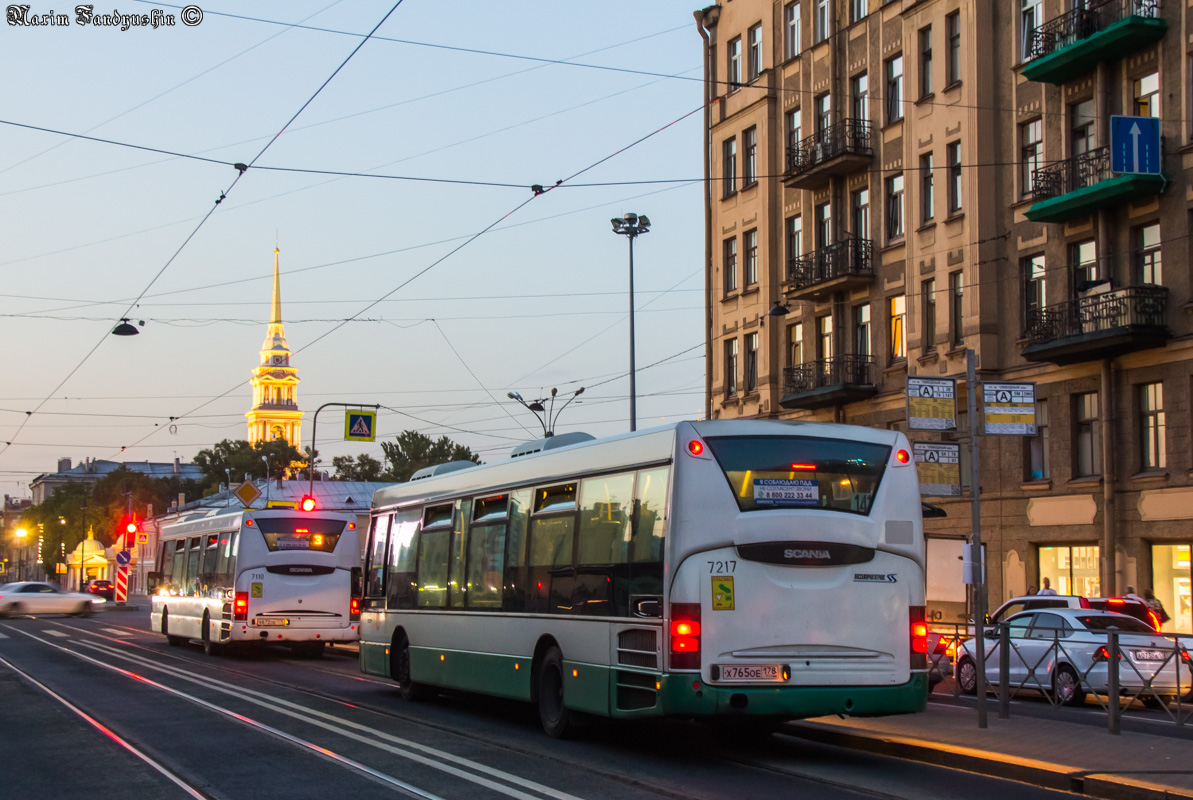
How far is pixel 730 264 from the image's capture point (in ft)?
150

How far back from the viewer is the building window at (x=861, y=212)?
128ft

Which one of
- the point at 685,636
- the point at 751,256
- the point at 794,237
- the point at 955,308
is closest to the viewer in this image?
the point at 685,636

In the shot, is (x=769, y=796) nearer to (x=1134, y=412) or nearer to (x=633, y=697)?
(x=633, y=697)

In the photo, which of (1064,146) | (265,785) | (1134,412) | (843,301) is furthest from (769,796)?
(843,301)

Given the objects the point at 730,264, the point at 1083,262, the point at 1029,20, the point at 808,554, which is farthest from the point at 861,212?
the point at 808,554

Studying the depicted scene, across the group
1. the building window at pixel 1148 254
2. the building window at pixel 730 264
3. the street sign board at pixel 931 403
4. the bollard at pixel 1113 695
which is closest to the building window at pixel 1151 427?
the building window at pixel 1148 254

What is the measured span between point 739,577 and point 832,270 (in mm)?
28014

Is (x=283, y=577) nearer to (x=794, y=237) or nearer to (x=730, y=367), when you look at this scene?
(x=794, y=237)

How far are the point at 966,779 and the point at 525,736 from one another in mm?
5026

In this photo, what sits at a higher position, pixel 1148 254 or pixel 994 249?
pixel 994 249

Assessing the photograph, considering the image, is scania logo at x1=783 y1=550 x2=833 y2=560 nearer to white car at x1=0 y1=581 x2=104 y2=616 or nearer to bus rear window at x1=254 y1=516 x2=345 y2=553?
bus rear window at x1=254 y1=516 x2=345 y2=553

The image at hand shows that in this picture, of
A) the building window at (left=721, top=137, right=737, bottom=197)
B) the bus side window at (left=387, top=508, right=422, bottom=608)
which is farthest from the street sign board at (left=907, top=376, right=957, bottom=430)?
the building window at (left=721, top=137, right=737, bottom=197)

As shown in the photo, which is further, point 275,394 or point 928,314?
point 275,394

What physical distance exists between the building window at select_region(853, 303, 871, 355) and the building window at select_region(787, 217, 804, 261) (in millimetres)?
3267
